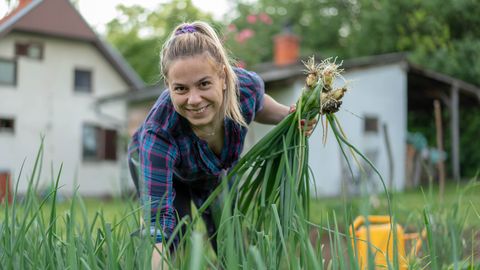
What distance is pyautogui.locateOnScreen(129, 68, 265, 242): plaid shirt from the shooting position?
1826 mm

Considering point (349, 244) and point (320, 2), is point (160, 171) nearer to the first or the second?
point (349, 244)

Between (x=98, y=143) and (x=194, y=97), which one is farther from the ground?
(x=98, y=143)

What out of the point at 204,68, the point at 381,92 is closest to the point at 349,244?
the point at 204,68

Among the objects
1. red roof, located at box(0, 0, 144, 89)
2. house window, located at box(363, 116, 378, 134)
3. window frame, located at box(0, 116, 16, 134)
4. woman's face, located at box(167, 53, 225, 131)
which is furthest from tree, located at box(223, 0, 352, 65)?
woman's face, located at box(167, 53, 225, 131)

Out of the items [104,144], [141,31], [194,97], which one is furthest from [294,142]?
[141,31]

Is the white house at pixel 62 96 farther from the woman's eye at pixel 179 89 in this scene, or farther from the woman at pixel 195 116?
the woman's eye at pixel 179 89

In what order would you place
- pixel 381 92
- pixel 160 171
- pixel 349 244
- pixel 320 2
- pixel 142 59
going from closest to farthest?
pixel 349 244 → pixel 160 171 → pixel 381 92 → pixel 320 2 → pixel 142 59

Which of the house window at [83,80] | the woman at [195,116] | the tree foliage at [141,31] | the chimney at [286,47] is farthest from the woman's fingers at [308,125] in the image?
the tree foliage at [141,31]

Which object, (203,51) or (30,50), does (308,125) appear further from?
(30,50)

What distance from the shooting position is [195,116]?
1749mm

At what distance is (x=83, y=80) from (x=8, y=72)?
181 centimetres

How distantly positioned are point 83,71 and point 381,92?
7.42m

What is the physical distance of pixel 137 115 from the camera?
1492cm

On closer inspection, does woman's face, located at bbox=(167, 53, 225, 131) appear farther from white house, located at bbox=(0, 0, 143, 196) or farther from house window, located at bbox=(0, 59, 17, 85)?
house window, located at bbox=(0, 59, 17, 85)
